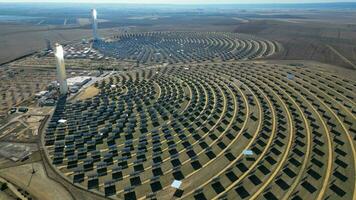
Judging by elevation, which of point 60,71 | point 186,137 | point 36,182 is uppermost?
point 60,71

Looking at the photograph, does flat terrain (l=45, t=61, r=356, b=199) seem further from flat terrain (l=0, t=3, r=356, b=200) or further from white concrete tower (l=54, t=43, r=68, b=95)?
white concrete tower (l=54, t=43, r=68, b=95)

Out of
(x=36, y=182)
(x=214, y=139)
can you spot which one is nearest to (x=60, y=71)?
(x=36, y=182)

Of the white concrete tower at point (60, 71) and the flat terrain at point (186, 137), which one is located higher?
the white concrete tower at point (60, 71)

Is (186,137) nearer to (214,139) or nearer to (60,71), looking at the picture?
(214,139)

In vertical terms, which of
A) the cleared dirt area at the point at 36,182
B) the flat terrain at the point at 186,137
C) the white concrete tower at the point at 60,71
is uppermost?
the white concrete tower at the point at 60,71

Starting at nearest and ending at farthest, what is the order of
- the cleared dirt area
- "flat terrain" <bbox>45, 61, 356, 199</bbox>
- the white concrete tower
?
the cleared dirt area, "flat terrain" <bbox>45, 61, 356, 199</bbox>, the white concrete tower

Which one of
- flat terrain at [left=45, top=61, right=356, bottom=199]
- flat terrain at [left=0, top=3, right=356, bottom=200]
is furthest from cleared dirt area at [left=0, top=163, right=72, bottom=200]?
flat terrain at [left=45, top=61, right=356, bottom=199]

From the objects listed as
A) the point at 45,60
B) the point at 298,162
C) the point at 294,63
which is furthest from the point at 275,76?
the point at 45,60

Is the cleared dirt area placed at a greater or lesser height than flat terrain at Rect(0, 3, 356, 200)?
lesser

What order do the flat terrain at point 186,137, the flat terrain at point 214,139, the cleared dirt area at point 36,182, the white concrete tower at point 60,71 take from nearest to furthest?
the cleared dirt area at point 36,182, the flat terrain at point 186,137, the flat terrain at point 214,139, the white concrete tower at point 60,71

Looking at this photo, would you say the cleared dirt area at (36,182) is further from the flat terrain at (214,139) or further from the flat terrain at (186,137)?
the flat terrain at (214,139)

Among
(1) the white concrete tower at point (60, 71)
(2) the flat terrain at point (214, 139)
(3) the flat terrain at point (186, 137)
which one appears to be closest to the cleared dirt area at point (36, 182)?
(3) the flat terrain at point (186, 137)

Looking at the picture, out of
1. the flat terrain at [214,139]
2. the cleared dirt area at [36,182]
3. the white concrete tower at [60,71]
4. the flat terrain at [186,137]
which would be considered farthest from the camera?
the white concrete tower at [60,71]
